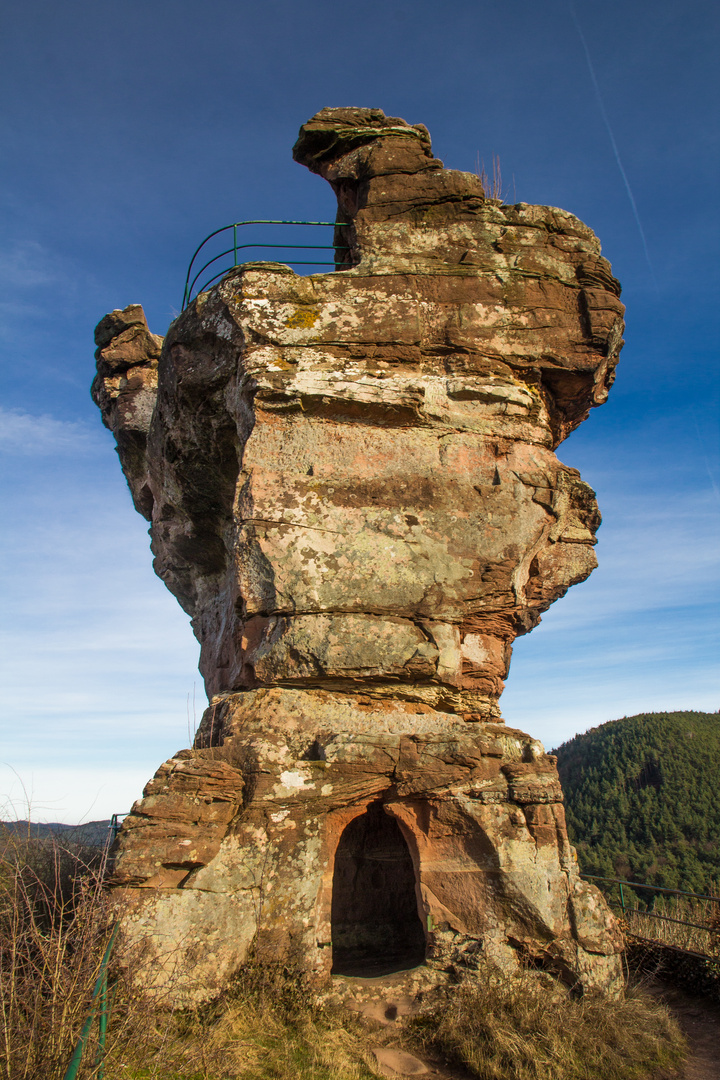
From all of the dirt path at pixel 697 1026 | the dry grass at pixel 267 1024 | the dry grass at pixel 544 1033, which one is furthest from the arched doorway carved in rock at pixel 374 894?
the dry grass at pixel 267 1024

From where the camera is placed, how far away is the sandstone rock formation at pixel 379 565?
5.07 metres

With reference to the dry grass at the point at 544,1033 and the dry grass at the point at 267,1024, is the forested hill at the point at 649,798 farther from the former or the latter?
the dry grass at the point at 267,1024

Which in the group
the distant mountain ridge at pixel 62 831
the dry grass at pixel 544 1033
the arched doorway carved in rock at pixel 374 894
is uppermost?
the distant mountain ridge at pixel 62 831

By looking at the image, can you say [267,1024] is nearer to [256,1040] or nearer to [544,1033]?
[256,1040]

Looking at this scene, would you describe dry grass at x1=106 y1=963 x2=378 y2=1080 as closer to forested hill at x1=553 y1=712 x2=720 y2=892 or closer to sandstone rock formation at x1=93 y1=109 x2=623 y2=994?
sandstone rock formation at x1=93 y1=109 x2=623 y2=994

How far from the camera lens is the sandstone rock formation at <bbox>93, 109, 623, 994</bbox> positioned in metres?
5.07

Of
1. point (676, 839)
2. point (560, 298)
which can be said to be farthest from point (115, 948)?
point (676, 839)

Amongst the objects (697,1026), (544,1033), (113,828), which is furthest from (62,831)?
(697,1026)

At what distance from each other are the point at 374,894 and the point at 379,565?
13.1ft

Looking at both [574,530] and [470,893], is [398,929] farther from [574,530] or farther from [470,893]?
[574,530]

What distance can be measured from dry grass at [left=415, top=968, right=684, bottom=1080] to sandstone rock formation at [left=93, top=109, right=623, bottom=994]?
0.24m

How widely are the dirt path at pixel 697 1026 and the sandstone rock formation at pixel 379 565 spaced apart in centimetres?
71

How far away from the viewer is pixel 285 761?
5309 millimetres

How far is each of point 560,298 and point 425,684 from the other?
396cm
